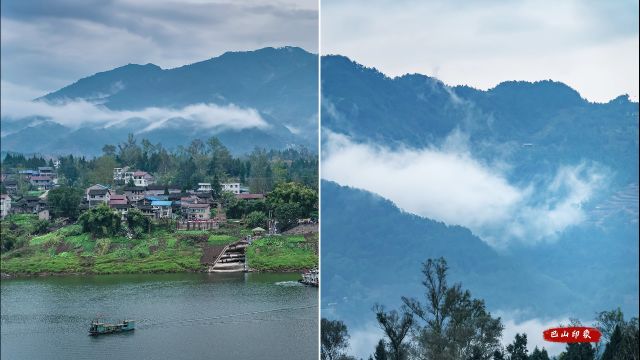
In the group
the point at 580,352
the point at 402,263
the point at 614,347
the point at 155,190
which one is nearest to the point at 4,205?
the point at 155,190

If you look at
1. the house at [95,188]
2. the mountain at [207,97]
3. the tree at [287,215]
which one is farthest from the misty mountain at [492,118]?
the house at [95,188]

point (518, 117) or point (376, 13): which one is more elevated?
point (376, 13)

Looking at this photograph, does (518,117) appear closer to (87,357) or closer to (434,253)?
(434,253)

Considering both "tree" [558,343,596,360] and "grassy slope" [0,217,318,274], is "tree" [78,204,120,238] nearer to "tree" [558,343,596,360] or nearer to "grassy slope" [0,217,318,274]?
"grassy slope" [0,217,318,274]

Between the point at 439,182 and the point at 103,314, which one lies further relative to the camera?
the point at 439,182

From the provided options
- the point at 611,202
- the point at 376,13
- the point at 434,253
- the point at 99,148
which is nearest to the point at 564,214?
the point at 611,202

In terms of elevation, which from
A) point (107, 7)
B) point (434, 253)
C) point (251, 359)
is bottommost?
point (251, 359)
